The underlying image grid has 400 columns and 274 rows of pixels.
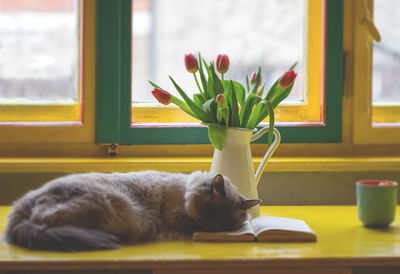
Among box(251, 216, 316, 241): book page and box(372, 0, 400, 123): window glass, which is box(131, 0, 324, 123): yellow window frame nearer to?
box(372, 0, 400, 123): window glass

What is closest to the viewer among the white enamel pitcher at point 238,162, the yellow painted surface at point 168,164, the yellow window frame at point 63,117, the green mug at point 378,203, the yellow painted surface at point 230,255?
the yellow painted surface at point 230,255

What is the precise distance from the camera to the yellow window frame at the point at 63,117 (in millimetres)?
1898

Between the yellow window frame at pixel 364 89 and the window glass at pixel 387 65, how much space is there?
6 centimetres

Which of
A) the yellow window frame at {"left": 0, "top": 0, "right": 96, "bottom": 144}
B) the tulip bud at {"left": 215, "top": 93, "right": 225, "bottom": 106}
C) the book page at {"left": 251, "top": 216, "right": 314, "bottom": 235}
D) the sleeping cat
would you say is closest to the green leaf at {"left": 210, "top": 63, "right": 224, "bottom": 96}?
the tulip bud at {"left": 215, "top": 93, "right": 225, "bottom": 106}

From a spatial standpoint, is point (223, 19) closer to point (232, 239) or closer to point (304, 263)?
point (232, 239)

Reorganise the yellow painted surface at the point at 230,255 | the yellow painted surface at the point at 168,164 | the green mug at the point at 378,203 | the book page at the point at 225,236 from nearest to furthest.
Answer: the yellow painted surface at the point at 230,255 < the book page at the point at 225,236 < the green mug at the point at 378,203 < the yellow painted surface at the point at 168,164

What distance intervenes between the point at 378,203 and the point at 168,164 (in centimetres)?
72

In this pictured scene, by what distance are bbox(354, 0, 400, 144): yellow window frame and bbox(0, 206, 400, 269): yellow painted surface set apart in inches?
27.2

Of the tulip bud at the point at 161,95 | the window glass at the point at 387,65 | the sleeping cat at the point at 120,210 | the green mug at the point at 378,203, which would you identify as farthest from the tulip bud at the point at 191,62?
the window glass at the point at 387,65

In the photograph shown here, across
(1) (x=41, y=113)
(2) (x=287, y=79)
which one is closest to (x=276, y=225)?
(2) (x=287, y=79)

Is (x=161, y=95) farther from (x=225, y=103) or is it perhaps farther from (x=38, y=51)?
(x=38, y=51)

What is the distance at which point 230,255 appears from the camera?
1.14 meters

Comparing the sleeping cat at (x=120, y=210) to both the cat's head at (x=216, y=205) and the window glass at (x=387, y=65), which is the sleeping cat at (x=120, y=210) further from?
the window glass at (x=387, y=65)

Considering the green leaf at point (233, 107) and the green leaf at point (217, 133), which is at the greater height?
the green leaf at point (233, 107)
